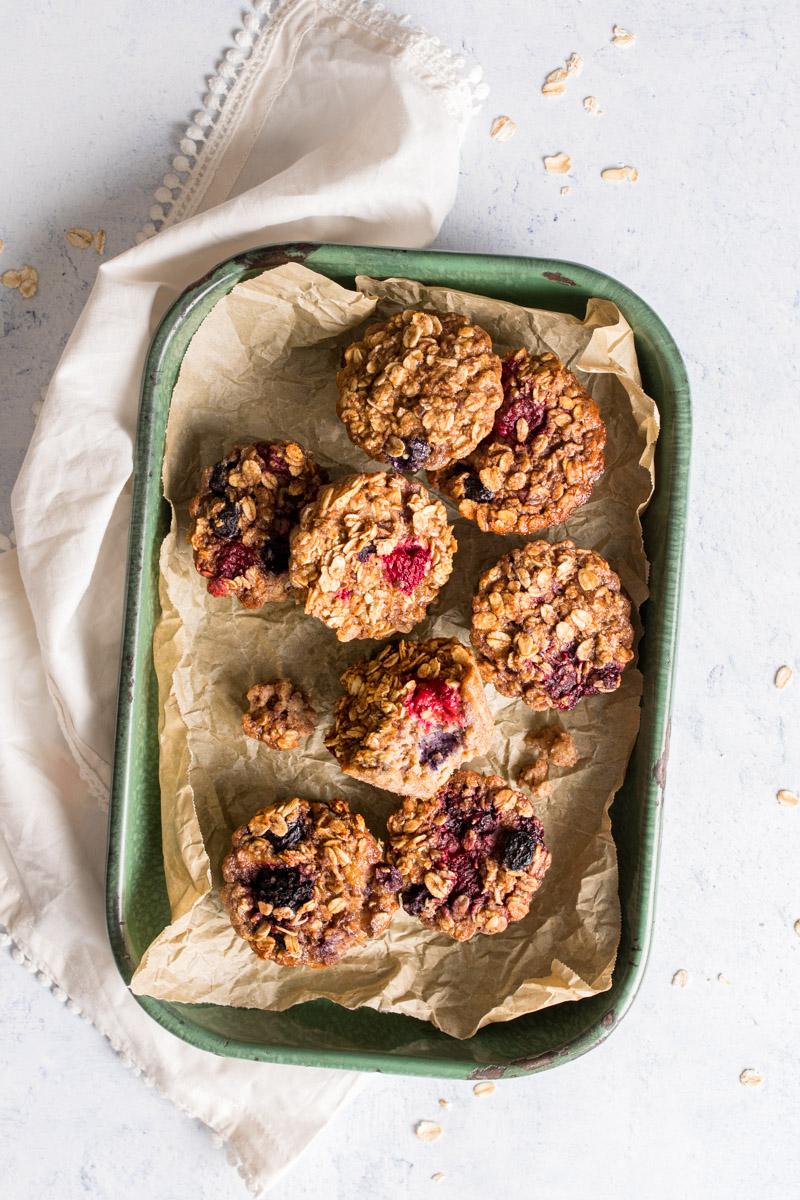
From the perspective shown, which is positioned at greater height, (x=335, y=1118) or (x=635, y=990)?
(x=635, y=990)

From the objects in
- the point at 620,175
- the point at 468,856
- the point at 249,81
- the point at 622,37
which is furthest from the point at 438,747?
the point at 622,37

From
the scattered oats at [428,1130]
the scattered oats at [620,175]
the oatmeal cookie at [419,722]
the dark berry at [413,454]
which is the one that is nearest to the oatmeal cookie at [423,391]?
the dark berry at [413,454]

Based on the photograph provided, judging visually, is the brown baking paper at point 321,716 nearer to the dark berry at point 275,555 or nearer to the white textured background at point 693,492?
the dark berry at point 275,555

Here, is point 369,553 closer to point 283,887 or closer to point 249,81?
point 283,887

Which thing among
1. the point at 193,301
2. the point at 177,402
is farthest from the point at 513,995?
the point at 193,301

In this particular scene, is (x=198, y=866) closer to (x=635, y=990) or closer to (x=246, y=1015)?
Result: (x=246, y=1015)

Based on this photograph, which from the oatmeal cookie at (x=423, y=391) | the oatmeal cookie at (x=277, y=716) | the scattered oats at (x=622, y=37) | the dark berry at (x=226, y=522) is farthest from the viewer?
the scattered oats at (x=622, y=37)
